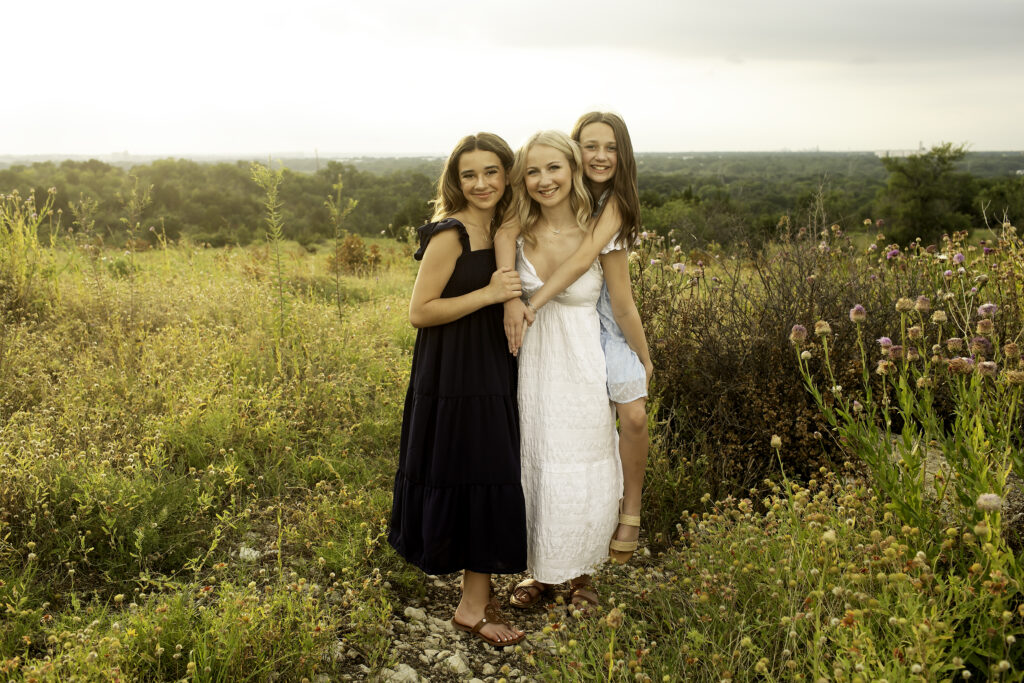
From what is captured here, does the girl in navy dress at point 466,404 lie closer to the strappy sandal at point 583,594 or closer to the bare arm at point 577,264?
the bare arm at point 577,264

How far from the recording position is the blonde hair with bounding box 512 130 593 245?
2691 mm

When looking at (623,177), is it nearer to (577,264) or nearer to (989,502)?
(577,264)

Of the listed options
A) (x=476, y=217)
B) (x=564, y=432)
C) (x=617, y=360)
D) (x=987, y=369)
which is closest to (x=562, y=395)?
(x=564, y=432)

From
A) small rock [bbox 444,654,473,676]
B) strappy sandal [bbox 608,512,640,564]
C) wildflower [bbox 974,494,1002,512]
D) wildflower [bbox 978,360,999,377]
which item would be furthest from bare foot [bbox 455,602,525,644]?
wildflower [bbox 978,360,999,377]

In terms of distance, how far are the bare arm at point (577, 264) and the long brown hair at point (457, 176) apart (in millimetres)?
321

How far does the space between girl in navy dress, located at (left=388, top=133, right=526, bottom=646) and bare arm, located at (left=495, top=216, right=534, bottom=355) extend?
1.6 inches

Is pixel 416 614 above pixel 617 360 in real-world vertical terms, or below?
below

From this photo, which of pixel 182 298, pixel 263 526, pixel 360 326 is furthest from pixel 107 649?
pixel 182 298

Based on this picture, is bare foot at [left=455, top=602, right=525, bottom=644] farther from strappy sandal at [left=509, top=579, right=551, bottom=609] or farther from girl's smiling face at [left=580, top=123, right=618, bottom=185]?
girl's smiling face at [left=580, top=123, right=618, bottom=185]

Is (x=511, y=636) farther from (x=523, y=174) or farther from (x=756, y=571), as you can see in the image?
(x=523, y=174)

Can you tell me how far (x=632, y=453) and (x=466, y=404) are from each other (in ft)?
2.21

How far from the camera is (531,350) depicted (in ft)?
9.15

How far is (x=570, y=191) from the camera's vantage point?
2.76 metres

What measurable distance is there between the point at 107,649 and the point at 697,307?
10.2 ft
